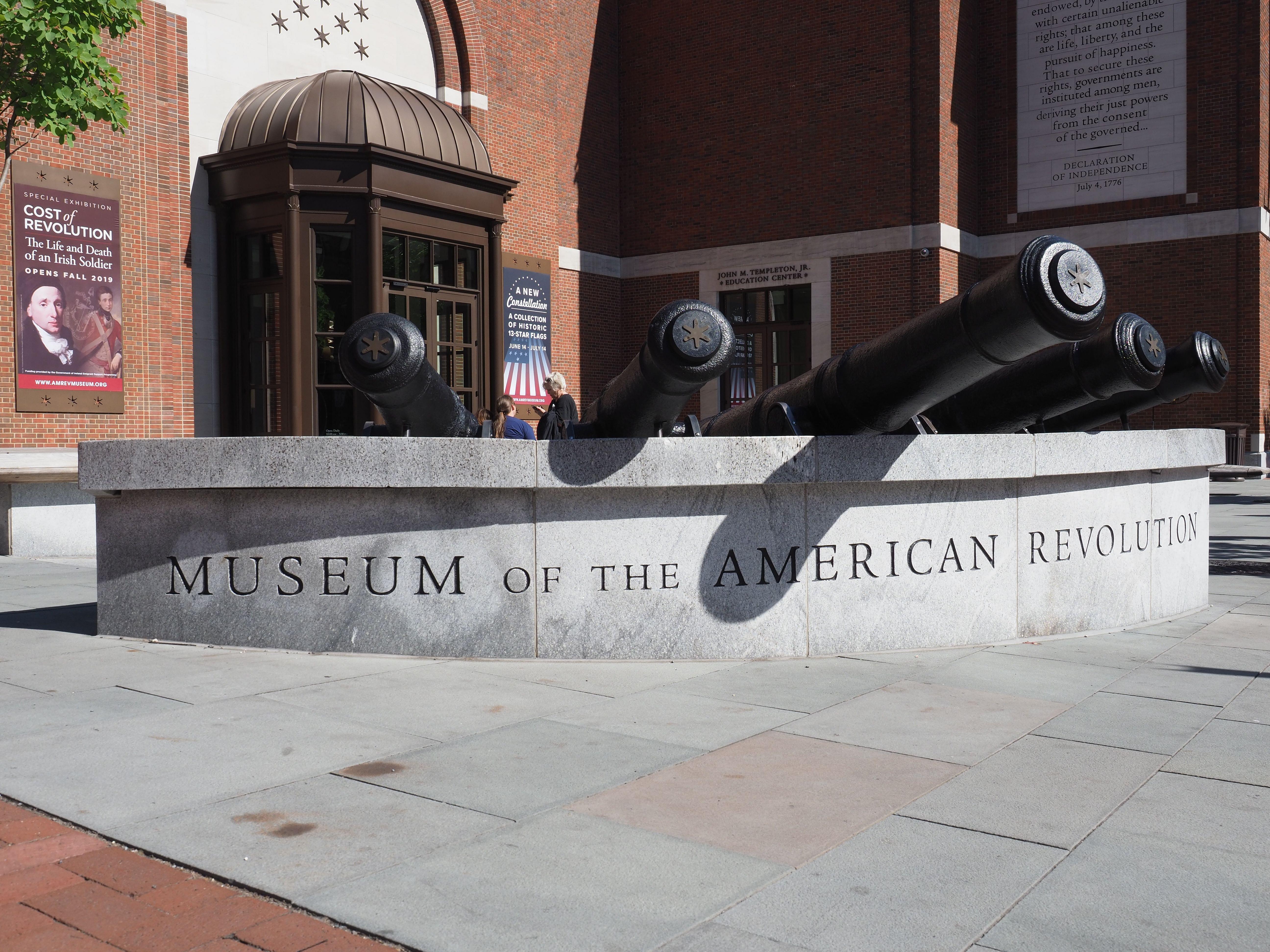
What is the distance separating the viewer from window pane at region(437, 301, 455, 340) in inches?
681

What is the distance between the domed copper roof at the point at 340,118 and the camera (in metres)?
15.6

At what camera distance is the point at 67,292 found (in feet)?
45.1

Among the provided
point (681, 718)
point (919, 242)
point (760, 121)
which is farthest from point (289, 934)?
point (760, 121)

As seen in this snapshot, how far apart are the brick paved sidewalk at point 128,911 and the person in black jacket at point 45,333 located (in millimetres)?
11716

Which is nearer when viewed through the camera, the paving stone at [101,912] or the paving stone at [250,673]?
the paving stone at [101,912]

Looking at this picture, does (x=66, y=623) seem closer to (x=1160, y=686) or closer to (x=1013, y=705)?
(x=1013, y=705)

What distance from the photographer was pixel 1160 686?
5.49 metres

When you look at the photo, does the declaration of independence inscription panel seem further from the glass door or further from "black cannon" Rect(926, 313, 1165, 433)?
"black cannon" Rect(926, 313, 1165, 433)

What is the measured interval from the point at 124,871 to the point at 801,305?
23.9 m

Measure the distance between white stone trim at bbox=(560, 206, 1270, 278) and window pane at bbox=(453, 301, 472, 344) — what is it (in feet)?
26.2

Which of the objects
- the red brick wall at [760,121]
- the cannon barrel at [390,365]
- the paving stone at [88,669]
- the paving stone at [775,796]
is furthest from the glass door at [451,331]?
the paving stone at [775,796]

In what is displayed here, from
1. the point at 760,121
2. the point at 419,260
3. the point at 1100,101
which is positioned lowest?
the point at 419,260

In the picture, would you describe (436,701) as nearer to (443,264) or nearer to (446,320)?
(446,320)

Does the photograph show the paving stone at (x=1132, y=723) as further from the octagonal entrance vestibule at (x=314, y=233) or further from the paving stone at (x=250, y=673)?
the octagonal entrance vestibule at (x=314, y=233)
